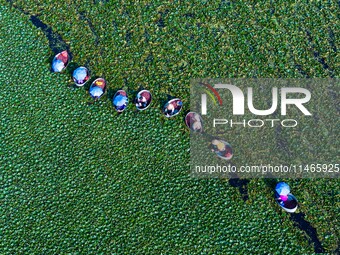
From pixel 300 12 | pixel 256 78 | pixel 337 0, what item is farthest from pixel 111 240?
pixel 337 0

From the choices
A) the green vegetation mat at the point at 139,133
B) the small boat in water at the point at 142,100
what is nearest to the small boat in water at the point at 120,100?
the green vegetation mat at the point at 139,133

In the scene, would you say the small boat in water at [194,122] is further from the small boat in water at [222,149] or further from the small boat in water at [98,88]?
the small boat in water at [98,88]

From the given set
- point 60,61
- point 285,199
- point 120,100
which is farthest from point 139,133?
point 285,199

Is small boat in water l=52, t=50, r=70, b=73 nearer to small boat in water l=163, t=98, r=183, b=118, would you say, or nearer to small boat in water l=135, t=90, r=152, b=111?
small boat in water l=135, t=90, r=152, b=111

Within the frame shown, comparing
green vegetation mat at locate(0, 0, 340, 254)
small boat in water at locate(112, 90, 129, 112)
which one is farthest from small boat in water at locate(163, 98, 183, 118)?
small boat in water at locate(112, 90, 129, 112)

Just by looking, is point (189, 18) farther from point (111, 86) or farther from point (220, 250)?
point (220, 250)

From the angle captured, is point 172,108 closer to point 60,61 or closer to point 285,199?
point 60,61
